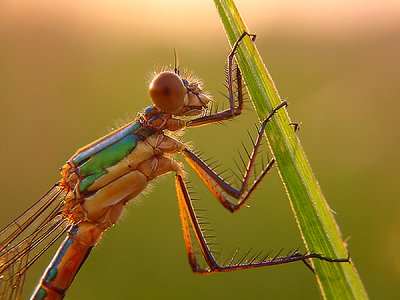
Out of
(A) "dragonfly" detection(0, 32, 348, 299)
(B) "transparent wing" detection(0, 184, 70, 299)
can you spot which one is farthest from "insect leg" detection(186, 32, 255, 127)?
(B) "transparent wing" detection(0, 184, 70, 299)

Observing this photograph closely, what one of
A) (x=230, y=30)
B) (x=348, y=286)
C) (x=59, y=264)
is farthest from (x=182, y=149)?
(x=348, y=286)

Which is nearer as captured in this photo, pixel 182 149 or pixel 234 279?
pixel 182 149

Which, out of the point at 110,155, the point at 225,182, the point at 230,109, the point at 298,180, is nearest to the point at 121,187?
the point at 110,155

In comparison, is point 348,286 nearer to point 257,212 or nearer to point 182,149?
point 182,149

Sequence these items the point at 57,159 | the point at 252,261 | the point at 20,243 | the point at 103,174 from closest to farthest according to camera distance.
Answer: the point at 252,261
the point at 103,174
the point at 20,243
the point at 57,159

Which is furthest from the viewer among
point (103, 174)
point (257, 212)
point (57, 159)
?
point (57, 159)

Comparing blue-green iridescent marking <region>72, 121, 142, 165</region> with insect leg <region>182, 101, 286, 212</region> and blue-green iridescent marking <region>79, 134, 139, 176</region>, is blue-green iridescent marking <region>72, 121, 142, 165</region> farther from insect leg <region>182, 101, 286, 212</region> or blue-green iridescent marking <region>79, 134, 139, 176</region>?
insect leg <region>182, 101, 286, 212</region>

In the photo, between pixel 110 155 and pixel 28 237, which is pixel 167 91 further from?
pixel 28 237
